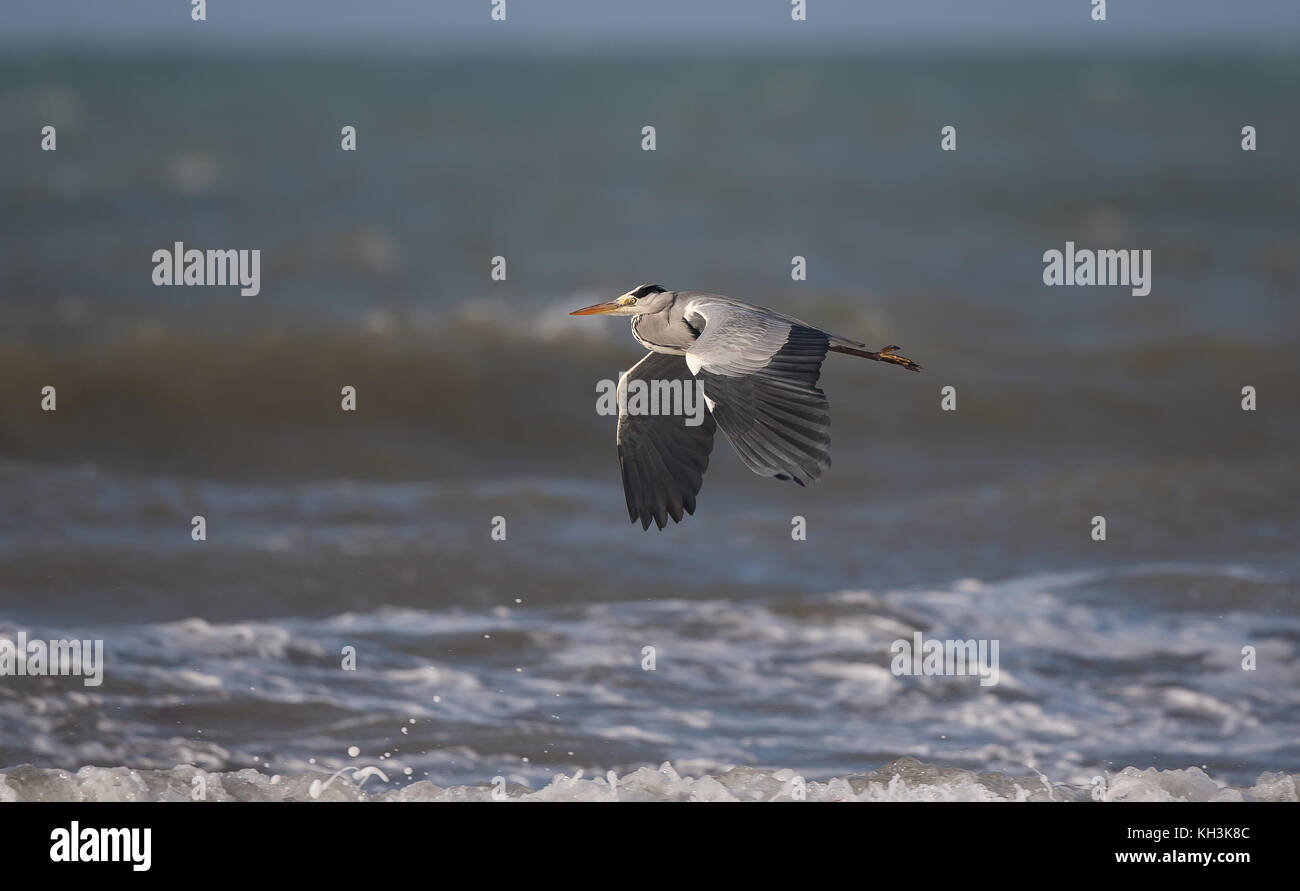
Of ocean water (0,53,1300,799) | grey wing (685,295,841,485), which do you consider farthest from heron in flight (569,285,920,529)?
ocean water (0,53,1300,799)

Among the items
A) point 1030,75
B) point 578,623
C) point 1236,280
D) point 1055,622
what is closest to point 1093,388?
point 1236,280

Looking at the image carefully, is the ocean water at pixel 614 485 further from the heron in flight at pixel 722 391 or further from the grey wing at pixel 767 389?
the grey wing at pixel 767 389

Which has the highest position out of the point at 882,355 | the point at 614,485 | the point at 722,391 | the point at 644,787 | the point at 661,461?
the point at 614,485

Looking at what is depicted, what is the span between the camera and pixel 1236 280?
20781 millimetres

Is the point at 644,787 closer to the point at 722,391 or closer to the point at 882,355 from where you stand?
the point at 722,391

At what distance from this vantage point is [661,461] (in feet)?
20.5

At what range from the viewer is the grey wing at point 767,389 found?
207 inches

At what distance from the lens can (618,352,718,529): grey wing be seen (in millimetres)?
6164

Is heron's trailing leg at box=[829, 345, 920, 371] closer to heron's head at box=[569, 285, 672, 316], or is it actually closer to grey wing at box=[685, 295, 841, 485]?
grey wing at box=[685, 295, 841, 485]

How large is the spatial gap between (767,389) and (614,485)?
7.01m

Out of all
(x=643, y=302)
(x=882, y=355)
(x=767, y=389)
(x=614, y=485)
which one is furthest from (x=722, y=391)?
(x=614, y=485)

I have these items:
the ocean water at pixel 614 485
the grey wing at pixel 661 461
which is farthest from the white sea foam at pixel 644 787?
the grey wing at pixel 661 461

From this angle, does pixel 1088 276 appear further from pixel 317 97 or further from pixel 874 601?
pixel 317 97

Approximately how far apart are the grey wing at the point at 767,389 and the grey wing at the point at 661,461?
62 centimetres
